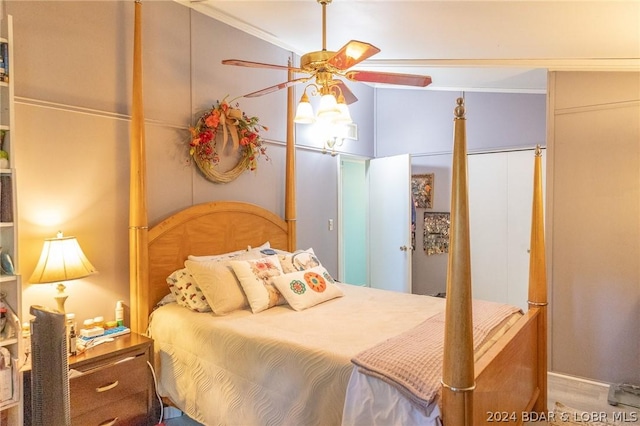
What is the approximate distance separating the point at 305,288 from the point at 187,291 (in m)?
0.77

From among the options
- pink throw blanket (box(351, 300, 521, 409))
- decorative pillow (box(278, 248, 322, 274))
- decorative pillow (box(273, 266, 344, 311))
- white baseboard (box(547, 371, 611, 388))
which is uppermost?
decorative pillow (box(278, 248, 322, 274))

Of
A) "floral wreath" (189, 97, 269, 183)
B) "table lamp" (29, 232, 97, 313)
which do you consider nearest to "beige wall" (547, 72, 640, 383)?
"floral wreath" (189, 97, 269, 183)

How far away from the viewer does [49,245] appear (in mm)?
2143

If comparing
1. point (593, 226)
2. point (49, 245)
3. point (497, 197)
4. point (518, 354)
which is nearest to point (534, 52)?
point (593, 226)

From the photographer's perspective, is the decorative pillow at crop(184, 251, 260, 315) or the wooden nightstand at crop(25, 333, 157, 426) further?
the decorative pillow at crop(184, 251, 260, 315)

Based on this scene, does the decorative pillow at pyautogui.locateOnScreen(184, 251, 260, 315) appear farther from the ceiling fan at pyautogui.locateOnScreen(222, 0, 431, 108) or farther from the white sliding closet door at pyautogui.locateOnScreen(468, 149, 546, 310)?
the white sliding closet door at pyautogui.locateOnScreen(468, 149, 546, 310)

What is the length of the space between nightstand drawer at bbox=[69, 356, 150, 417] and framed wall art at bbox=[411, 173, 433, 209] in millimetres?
3570

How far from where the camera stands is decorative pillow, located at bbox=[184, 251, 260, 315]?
2.48 metres

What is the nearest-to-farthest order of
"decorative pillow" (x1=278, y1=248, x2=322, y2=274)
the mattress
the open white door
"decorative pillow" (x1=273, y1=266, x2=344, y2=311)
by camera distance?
1. the mattress
2. "decorative pillow" (x1=273, y1=266, x2=344, y2=311)
3. "decorative pillow" (x1=278, y1=248, x2=322, y2=274)
4. the open white door

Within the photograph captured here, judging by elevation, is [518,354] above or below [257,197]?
below

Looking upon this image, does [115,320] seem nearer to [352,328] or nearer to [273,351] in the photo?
[273,351]

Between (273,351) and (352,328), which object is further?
(352,328)

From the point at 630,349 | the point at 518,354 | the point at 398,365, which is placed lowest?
the point at 630,349

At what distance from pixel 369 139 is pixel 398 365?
12.4 feet
